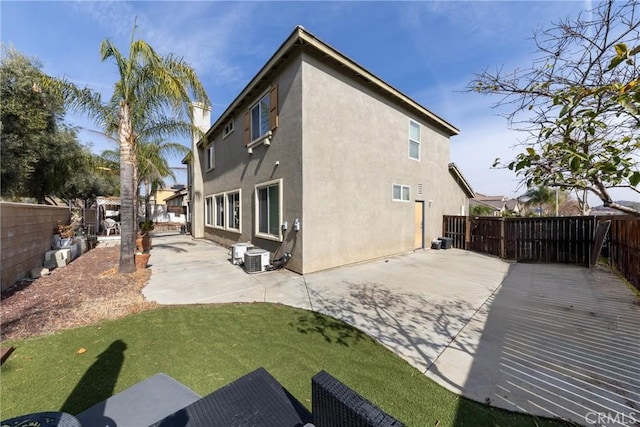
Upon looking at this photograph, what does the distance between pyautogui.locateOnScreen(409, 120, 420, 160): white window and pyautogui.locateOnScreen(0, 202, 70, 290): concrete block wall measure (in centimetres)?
1284

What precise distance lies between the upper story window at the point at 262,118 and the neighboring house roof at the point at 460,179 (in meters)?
10.7

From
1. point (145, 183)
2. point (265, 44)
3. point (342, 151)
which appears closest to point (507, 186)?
point (342, 151)

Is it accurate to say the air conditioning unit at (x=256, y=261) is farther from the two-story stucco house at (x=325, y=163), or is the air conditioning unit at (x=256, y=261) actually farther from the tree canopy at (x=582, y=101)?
the tree canopy at (x=582, y=101)

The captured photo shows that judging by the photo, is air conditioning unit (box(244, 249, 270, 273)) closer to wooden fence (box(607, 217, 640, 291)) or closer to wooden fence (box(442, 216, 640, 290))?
wooden fence (box(607, 217, 640, 291))

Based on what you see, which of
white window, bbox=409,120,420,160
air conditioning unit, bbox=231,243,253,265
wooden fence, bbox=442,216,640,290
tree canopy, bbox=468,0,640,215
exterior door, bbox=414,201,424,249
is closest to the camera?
tree canopy, bbox=468,0,640,215

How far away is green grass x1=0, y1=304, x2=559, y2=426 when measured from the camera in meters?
2.36

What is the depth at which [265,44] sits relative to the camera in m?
9.02

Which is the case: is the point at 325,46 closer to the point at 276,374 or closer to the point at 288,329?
the point at 288,329

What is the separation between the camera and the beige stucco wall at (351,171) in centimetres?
744

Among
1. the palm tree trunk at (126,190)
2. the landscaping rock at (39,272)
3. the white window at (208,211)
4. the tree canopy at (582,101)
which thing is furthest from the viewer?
the white window at (208,211)

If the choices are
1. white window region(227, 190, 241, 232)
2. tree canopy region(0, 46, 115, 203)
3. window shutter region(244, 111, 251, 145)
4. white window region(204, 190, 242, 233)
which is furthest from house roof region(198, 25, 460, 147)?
tree canopy region(0, 46, 115, 203)

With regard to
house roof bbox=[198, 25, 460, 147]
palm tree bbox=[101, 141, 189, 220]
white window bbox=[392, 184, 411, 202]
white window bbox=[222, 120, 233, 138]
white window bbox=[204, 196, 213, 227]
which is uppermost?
house roof bbox=[198, 25, 460, 147]

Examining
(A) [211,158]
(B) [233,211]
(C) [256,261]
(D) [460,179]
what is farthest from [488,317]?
(A) [211,158]

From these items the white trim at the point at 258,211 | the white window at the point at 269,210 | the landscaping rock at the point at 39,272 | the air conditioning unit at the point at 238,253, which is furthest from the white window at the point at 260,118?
the landscaping rock at the point at 39,272
